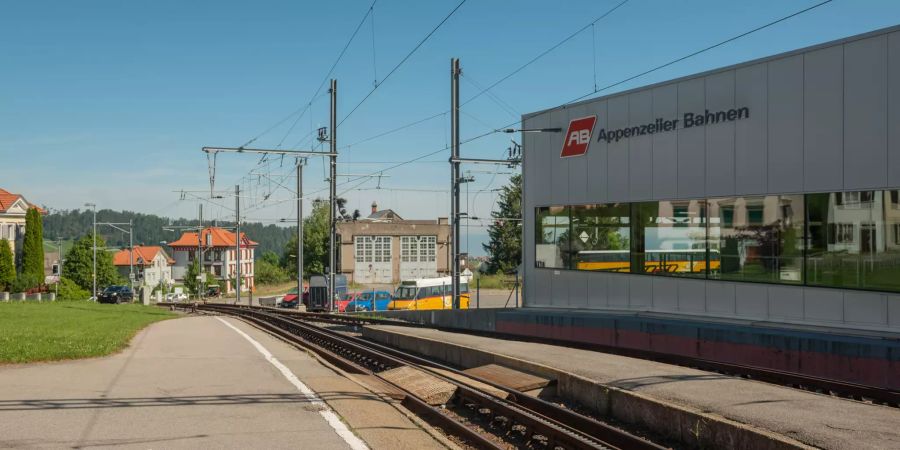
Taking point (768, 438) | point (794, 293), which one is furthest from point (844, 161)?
point (768, 438)

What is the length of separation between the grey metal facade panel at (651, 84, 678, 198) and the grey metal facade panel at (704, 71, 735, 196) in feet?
4.01

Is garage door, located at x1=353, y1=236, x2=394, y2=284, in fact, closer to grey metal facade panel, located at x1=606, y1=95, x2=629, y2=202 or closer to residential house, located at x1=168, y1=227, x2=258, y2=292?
residential house, located at x1=168, y1=227, x2=258, y2=292

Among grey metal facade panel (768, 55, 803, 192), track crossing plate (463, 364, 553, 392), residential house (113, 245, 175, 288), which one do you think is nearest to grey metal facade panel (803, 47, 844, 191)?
grey metal facade panel (768, 55, 803, 192)

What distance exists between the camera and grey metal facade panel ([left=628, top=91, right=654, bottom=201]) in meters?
22.5

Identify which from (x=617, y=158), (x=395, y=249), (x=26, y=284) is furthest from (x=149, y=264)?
Result: (x=617, y=158)

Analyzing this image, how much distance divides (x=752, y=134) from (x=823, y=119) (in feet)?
6.53

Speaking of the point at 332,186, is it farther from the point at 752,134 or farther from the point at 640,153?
the point at 752,134

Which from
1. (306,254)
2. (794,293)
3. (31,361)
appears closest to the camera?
(31,361)

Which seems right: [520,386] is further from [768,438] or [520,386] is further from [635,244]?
[635,244]

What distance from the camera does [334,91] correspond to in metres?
44.1

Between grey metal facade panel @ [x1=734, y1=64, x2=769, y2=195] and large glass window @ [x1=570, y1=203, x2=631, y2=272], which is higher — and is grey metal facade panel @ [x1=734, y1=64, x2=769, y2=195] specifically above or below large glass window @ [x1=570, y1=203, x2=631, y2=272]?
above

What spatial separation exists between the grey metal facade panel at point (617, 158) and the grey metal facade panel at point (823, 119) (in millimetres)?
6469

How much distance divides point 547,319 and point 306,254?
108 metres

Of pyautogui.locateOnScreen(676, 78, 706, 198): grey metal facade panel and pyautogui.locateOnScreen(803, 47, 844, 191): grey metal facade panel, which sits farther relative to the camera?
pyautogui.locateOnScreen(676, 78, 706, 198): grey metal facade panel
